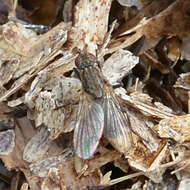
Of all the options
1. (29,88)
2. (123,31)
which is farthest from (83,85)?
(123,31)

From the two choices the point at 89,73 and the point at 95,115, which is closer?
the point at 95,115

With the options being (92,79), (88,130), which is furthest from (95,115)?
(92,79)

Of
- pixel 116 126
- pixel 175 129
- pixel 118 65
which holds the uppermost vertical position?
pixel 118 65

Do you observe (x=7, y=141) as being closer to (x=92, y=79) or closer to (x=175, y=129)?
(x=92, y=79)

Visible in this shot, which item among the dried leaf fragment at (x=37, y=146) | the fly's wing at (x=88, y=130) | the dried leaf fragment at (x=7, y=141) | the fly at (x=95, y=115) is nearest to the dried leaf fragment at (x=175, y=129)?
the fly at (x=95, y=115)

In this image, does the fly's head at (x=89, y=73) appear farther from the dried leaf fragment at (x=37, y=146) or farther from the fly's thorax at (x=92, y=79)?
the dried leaf fragment at (x=37, y=146)

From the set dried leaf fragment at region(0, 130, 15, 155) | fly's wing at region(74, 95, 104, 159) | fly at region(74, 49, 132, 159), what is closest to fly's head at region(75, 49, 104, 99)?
fly at region(74, 49, 132, 159)
